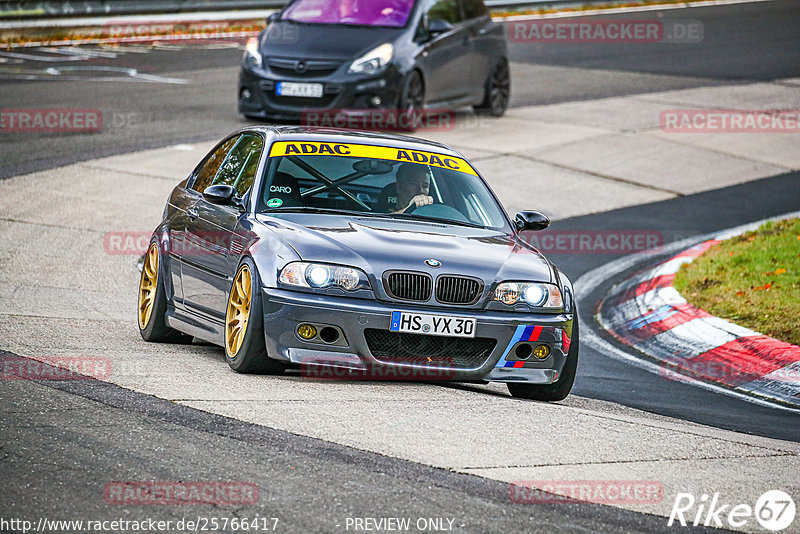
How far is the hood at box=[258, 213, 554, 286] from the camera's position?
7.32 meters

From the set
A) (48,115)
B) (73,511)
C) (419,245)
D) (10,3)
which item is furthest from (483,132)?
(73,511)

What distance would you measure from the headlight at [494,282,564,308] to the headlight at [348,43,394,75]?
32.5 ft

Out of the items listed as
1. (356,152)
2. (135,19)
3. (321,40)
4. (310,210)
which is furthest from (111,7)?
(310,210)

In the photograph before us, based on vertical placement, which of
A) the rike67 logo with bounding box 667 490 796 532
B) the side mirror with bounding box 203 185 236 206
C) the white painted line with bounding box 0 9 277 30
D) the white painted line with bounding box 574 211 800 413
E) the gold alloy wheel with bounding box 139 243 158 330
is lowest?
the white painted line with bounding box 574 211 800 413

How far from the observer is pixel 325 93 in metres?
17.0

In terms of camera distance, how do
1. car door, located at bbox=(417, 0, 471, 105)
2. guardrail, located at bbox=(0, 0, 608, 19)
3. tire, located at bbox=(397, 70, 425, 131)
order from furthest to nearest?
guardrail, located at bbox=(0, 0, 608, 19) < car door, located at bbox=(417, 0, 471, 105) < tire, located at bbox=(397, 70, 425, 131)

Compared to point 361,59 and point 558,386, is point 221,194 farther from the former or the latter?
point 361,59

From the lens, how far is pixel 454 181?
882 cm

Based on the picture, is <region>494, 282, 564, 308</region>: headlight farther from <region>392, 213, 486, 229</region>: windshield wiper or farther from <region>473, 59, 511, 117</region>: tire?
<region>473, 59, 511, 117</region>: tire

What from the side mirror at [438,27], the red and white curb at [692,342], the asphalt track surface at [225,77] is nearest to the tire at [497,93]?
the asphalt track surface at [225,77]

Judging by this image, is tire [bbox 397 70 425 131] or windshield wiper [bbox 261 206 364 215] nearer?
windshield wiper [bbox 261 206 364 215]

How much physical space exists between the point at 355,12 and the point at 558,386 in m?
11.4

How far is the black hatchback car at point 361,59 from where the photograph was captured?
17078mm

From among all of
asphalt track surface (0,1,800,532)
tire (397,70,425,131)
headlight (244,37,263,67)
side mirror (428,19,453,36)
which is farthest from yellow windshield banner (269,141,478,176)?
side mirror (428,19,453,36)
